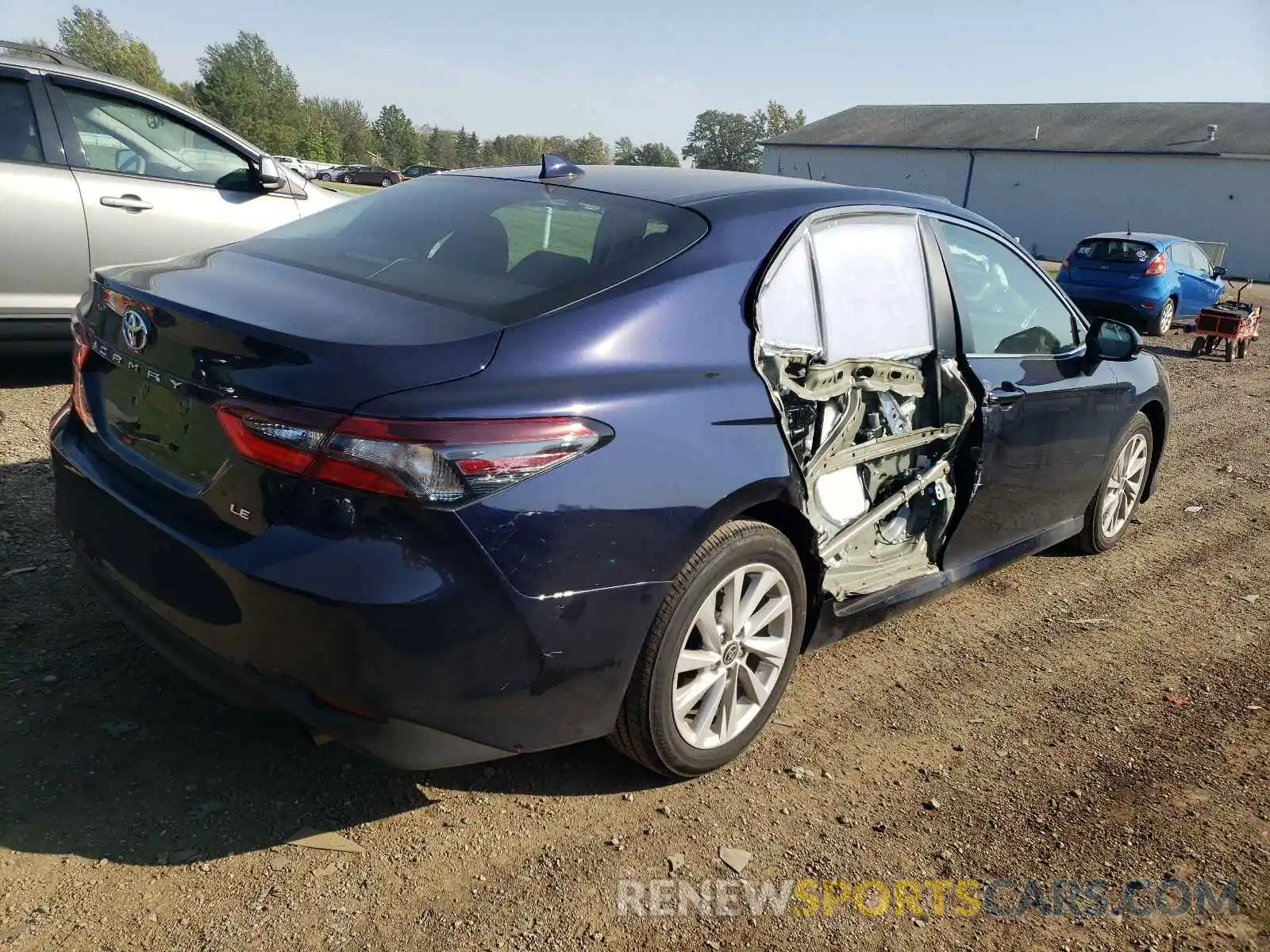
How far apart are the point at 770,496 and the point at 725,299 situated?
57cm

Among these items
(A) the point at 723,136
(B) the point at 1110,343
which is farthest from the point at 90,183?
(A) the point at 723,136

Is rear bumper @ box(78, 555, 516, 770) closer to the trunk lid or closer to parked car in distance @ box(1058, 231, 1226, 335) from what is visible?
the trunk lid

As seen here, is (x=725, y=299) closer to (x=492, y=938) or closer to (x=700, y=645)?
(x=700, y=645)

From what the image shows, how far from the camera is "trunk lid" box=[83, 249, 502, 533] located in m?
2.20

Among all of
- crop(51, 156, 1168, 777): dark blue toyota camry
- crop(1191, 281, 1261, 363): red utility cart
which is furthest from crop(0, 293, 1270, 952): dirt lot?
crop(1191, 281, 1261, 363): red utility cart

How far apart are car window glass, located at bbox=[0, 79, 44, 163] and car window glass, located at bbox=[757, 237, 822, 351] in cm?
454

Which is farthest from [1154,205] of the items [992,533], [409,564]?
[409,564]

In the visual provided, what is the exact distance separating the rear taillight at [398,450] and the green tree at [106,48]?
9073cm

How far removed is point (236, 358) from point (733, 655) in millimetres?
1561

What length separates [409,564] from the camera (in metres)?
2.15

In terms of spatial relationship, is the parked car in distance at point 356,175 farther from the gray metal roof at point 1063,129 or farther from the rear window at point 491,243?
the rear window at point 491,243

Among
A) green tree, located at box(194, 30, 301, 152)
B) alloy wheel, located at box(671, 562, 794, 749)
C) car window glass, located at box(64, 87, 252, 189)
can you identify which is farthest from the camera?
green tree, located at box(194, 30, 301, 152)

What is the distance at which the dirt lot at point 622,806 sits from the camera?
2.32m

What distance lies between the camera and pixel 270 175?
6.12 metres
